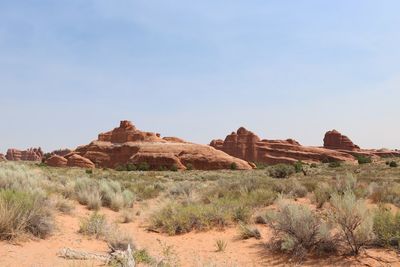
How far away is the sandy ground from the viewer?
21.1ft

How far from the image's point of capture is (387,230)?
754 cm

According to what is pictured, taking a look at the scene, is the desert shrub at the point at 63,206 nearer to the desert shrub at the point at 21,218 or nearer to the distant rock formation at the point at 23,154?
the desert shrub at the point at 21,218

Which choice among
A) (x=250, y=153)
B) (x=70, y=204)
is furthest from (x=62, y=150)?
(x=70, y=204)

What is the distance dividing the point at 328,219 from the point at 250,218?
10.1 ft

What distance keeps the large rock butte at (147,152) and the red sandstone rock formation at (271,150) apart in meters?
19.4

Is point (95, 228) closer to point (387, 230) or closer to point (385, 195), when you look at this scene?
point (387, 230)

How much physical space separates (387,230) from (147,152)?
197ft

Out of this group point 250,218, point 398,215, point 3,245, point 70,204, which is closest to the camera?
point 3,245

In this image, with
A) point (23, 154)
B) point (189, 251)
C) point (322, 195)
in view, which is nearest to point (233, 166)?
point (322, 195)

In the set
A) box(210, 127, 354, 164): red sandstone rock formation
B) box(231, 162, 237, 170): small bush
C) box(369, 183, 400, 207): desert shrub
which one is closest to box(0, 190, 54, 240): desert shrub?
box(369, 183, 400, 207): desert shrub

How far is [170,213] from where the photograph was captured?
11.2 meters

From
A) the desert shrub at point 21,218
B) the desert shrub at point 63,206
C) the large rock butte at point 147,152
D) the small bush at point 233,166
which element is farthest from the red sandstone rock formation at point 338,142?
the desert shrub at point 21,218

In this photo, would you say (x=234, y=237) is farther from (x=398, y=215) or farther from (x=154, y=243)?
(x=398, y=215)

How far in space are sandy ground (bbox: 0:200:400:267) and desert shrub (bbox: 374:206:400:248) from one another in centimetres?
23
